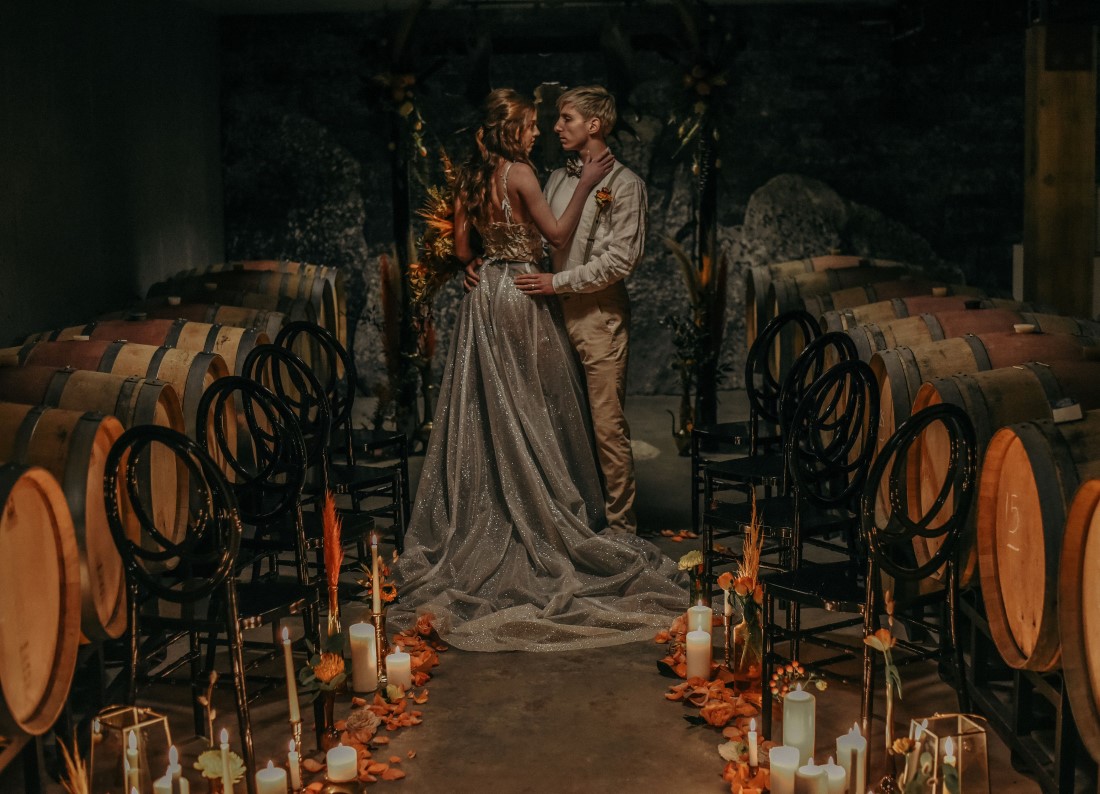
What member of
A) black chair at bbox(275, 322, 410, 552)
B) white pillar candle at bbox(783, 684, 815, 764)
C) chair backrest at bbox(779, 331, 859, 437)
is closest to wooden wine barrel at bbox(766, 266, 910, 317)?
chair backrest at bbox(779, 331, 859, 437)

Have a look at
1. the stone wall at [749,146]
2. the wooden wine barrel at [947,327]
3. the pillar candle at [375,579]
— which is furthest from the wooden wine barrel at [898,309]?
the stone wall at [749,146]

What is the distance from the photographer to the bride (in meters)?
4.71

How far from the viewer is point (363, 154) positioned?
29.1 ft

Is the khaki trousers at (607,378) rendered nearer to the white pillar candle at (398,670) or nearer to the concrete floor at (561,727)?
the concrete floor at (561,727)

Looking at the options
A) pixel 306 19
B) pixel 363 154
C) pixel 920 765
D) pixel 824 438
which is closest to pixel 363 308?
pixel 363 154

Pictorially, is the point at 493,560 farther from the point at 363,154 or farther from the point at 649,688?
the point at 363,154

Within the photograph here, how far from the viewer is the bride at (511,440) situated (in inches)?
185

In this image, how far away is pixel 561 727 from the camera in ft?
11.9

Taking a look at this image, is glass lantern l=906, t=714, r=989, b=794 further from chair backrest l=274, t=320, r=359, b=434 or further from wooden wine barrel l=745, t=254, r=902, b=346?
wooden wine barrel l=745, t=254, r=902, b=346

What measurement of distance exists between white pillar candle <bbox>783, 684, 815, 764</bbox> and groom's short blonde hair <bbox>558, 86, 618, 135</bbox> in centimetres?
261

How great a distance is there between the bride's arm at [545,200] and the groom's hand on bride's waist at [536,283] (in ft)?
0.48

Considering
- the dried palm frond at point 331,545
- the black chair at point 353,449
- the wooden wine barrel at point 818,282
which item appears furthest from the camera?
the wooden wine barrel at point 818,282

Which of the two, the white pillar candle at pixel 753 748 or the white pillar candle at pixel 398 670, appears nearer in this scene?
the white pillar candle at pixel 753 748

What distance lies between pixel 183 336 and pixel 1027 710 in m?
3.11
